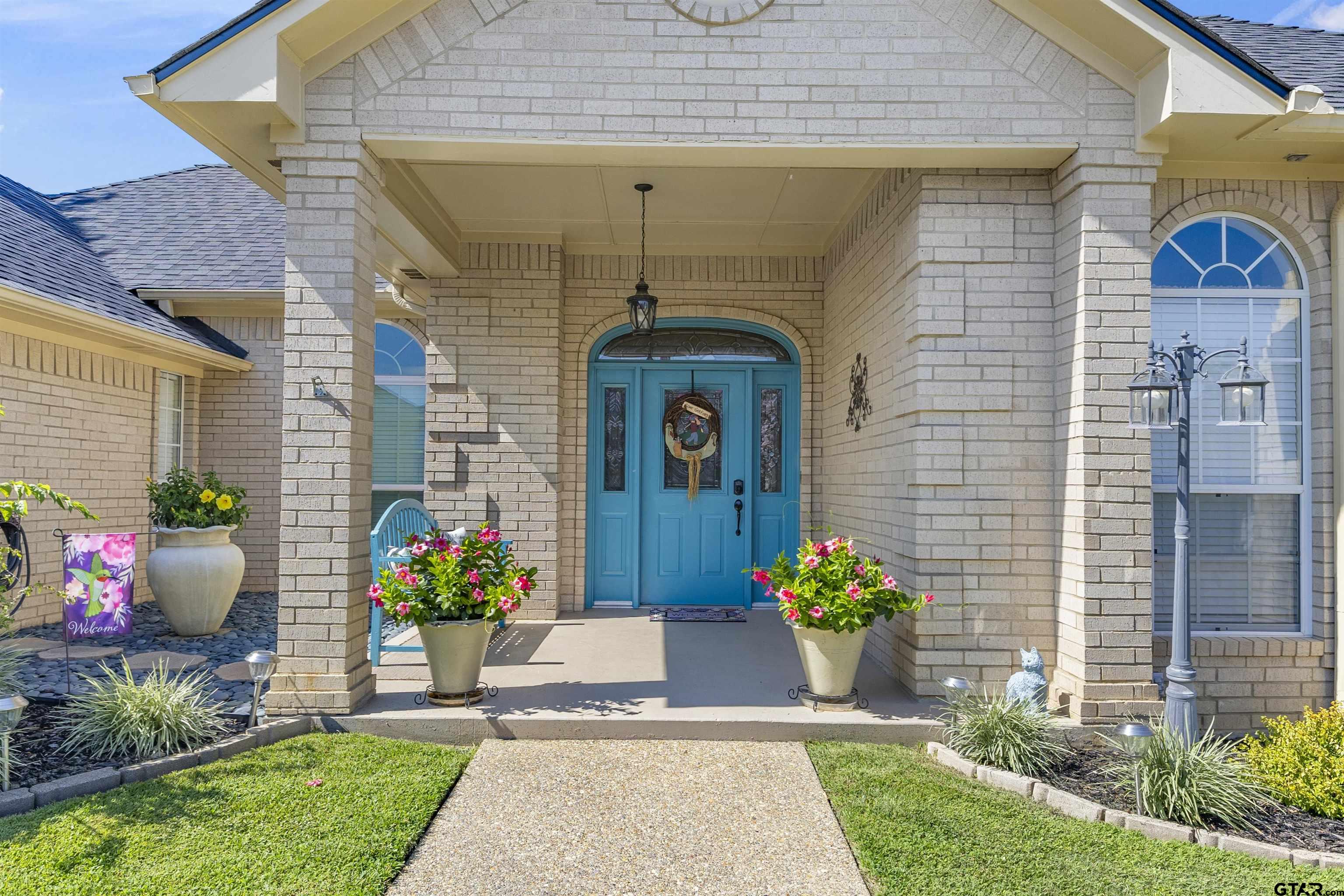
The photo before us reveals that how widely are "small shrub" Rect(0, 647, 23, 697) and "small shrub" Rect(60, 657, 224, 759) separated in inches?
13.5

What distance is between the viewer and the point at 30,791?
348cm

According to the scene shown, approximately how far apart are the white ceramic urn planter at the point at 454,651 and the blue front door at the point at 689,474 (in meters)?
3.29

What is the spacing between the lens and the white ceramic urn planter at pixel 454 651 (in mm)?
4590

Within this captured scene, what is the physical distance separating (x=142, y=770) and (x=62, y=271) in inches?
238

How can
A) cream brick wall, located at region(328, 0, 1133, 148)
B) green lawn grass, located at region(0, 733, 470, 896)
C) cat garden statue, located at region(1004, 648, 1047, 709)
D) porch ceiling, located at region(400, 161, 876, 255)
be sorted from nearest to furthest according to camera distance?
green lawn grass, located at region(0, 733, 470, 896) < cat garden statue, located at region(1004, 648, 1047, 709) < cream brick wall, located at region(328, 0, 1133, 148) < porch ceiling, located at region(400, 161, 876, 255)

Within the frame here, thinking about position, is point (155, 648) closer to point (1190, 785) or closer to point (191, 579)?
point (191, 579)

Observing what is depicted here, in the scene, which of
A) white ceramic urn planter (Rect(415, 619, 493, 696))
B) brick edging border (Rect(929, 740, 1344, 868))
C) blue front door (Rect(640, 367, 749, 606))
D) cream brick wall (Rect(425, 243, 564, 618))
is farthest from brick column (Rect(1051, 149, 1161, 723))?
cream brick wall (Rect(425, 243, 564, 618))

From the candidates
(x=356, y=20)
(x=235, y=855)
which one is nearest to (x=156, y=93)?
(x=356, y=20)

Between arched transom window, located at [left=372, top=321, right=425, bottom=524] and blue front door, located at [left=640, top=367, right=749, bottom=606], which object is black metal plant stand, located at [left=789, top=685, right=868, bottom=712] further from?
arched transom window, located at [left=372, top=321, right=425, bottom=524]

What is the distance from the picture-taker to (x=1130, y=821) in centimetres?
347

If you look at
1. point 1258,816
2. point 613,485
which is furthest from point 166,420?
point 1258,816

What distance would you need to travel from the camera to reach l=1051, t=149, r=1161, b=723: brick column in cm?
451

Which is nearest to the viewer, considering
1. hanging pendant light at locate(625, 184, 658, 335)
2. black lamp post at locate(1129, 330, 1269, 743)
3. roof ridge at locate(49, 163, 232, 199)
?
black lamp post at locate(1129, 330, 1269, 743)

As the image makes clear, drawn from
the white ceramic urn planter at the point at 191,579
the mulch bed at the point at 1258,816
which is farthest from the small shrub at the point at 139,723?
the mulch bed at the point at 1258,816
